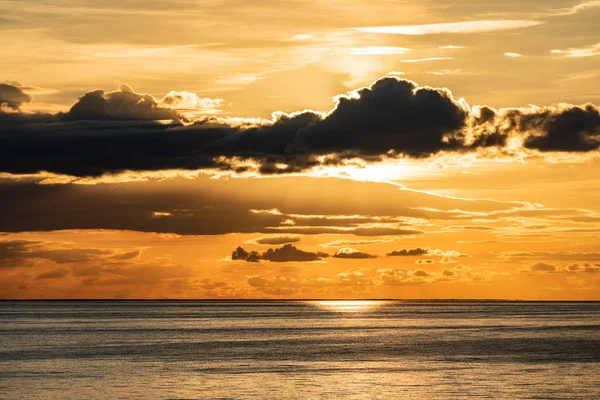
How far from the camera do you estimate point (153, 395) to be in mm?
86562

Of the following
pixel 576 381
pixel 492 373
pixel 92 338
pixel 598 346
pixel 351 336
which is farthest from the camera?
pixel 351 336

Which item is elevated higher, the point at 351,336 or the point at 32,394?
the point at 32,394

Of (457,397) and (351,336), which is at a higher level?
(457,397)

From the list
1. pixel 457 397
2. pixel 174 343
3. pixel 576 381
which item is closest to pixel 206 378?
pixel 457 397

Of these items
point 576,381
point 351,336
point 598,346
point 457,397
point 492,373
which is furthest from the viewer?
point 351,336

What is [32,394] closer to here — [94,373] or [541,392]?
[94,373]

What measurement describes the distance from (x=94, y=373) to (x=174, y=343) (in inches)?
2417

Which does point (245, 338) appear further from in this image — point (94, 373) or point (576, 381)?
point (576, 381)

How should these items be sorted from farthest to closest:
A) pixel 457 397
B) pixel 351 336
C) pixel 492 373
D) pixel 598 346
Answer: pixel 351 336
pixel 598 346
pixel 492 373
pixel 457 397

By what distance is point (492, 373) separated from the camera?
106 metres

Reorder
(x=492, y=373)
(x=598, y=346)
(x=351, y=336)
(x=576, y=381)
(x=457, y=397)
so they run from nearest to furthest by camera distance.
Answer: (x=457, y=397)
(x=576, y=381)
(x=492, y=373)
(x=598, y=346)
(x=351, y=336)

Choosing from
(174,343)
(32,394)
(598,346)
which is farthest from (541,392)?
(174,343)

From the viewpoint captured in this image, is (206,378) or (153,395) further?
(206,378)

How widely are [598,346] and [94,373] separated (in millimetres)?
85286
